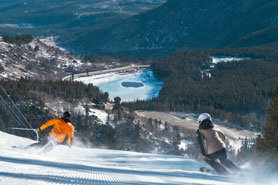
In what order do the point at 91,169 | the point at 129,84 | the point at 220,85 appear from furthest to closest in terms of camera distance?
the point at 129,84
the point at 220,85
the point at 91,169

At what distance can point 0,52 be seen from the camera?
121 m

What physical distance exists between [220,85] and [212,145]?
96.5 meters

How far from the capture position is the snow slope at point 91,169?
527 inches

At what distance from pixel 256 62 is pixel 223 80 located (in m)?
23.8

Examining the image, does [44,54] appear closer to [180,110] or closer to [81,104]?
[180,110]

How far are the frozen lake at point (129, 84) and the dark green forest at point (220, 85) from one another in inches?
147

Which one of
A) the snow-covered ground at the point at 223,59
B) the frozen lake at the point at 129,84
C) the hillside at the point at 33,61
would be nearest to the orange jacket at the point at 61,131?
the hillside at the point at 33,61

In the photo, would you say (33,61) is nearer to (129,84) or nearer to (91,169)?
(129,84)

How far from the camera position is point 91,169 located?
16.5 meters

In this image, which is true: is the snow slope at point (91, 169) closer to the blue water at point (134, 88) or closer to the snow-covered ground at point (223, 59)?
the blue water at point (134, 88)

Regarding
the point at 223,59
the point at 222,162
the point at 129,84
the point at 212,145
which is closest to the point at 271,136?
the point at 222,162

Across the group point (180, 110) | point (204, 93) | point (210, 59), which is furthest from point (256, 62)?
point (180, 110)

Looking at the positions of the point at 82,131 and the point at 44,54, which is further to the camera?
the point at 44,54

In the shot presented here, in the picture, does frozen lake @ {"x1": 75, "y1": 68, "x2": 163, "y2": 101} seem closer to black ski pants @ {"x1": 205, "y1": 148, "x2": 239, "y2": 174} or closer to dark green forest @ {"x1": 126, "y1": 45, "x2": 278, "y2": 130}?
dark green forest @ {"x1": 126, "y1": 45, "x2": 278, "y2": 130}
